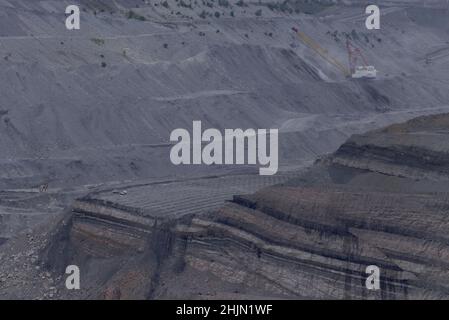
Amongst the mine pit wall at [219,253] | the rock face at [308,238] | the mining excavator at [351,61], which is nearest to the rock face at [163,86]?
the mining excavator at [351,61]

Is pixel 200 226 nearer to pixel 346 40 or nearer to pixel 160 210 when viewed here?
pixel 160 210

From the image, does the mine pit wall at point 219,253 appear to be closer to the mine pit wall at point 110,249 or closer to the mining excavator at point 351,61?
the mine pit wall at point 110,249

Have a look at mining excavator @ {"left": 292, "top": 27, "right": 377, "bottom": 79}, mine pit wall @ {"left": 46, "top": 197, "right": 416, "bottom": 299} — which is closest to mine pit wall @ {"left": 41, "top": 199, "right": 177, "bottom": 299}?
mine pit wall @ {"left": 46, "top": 197, "right": 416, "bottom": 299}

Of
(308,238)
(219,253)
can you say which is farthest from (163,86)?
(308,238)

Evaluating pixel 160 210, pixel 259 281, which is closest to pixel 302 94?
pixel 160 210

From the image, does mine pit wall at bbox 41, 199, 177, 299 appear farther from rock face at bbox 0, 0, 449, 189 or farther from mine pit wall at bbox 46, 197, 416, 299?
rock face at bbox 0, 0, 449, 189

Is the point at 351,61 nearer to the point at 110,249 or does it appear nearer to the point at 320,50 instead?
the point at 320,50

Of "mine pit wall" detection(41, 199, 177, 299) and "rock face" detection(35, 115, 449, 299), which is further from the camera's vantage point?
"mine pit wall" detection(41, 199, 177, 299)
